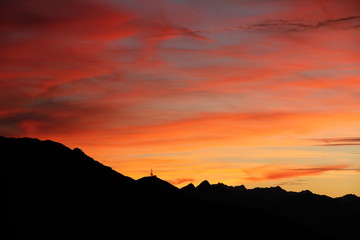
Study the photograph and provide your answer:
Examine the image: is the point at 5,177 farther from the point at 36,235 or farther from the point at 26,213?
the point at 36,235

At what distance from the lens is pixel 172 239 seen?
19812 centimetres

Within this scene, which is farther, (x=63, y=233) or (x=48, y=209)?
(x=48, y=209)

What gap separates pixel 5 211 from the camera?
172375mm

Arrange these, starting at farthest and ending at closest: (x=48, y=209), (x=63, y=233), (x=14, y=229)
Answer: (x=48, y=209)
(x=63, y=233)
(x=14, y=229)

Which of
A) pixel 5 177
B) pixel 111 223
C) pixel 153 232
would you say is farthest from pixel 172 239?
pixel 5 177

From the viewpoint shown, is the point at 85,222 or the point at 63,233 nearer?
the point at 63,233

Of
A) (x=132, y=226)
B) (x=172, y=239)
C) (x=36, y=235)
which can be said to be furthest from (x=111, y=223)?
(x=36, y=235)

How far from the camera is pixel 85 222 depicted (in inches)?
7539

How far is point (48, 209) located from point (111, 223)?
26228 mm

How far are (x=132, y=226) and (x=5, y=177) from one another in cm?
5556

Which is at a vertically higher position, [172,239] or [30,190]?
[30,190]

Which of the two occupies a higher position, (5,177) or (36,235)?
(5,177)

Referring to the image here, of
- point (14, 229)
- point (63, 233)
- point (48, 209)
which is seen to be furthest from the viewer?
point (48, 209)

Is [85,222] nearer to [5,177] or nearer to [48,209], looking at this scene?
[48,209]
